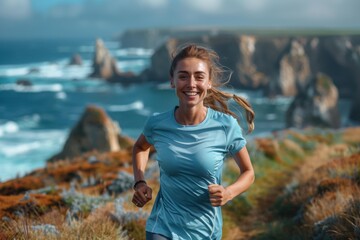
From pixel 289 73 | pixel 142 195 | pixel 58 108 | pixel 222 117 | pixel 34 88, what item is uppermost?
pixel 222 117

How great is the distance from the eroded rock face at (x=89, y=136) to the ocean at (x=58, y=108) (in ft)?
39.5

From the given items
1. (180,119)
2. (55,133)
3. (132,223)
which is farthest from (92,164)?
(55,133)

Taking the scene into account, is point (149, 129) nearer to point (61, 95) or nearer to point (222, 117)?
point (222, 117)

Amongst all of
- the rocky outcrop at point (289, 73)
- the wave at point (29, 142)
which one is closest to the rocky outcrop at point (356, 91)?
the rocky outcrop at point (289, 73)

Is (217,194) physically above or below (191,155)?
below

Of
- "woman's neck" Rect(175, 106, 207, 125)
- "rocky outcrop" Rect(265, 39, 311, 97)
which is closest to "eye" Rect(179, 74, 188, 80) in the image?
"woman's neck" Rect(175, 106, 207, 125)

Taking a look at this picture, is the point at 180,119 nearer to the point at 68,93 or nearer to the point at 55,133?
the point at 55,133

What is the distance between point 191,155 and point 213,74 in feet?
2.36

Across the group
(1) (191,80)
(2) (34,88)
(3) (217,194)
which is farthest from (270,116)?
(3) (217,194)

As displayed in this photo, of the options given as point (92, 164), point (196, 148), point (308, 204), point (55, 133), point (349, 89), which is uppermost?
point (196, 148)

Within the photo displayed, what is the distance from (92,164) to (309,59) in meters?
104

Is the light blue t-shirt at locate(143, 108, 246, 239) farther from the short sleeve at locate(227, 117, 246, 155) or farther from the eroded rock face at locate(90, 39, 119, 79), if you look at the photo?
the eroded rock face at locate(90, 39, 119, 79)

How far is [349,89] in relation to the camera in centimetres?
9844

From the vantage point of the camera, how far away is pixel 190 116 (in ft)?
11.3
